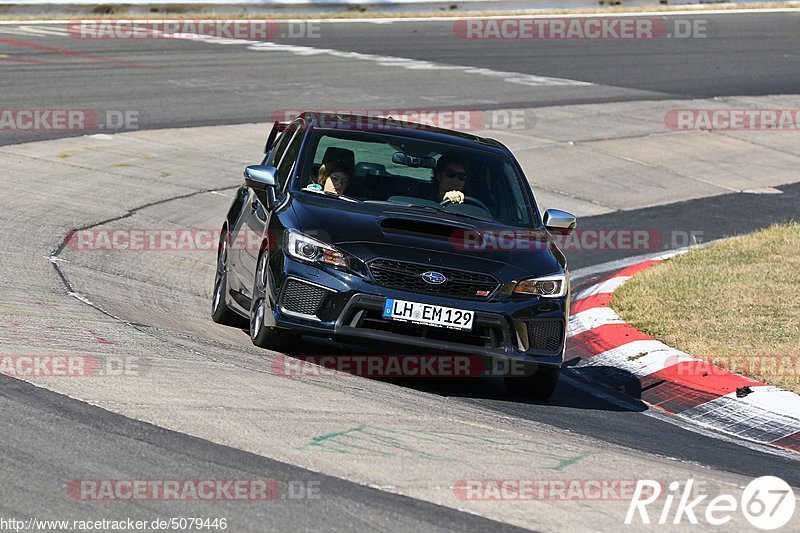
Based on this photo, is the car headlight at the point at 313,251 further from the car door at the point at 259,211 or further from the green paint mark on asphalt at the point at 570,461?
the green paint mark on asphalt at the point at 570,461

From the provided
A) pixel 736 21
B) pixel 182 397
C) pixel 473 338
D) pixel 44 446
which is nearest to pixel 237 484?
pixel 44 446

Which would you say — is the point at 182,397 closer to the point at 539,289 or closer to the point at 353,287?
the point at 353,287

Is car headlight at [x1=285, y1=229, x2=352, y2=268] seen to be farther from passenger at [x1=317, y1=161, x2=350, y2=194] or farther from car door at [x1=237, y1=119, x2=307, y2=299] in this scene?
passenger at [x1=317, y1=161, x2=350, y2=194]

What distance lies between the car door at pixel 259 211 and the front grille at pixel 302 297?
0.78 meters

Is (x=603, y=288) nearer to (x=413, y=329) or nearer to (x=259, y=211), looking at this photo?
(x=259, y=211)

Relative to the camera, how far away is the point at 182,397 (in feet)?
21.0

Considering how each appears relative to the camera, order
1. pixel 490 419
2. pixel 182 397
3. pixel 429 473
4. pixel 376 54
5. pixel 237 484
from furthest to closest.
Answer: pixel 376 54, pixel 490 419, pixel 182 397, pixel 429 473, pixel 237 484

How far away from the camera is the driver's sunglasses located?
354 inches

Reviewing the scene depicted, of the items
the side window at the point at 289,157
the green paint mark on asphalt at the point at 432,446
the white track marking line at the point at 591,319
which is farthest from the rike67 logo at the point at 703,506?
the white track marking line at the point at 591,319

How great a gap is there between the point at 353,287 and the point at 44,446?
8.45 ft

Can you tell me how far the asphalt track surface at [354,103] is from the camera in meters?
5.19

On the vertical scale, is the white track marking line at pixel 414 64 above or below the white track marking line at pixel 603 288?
above

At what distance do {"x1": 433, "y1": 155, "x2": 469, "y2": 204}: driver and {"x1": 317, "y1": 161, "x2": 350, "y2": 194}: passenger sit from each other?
0.61 metres

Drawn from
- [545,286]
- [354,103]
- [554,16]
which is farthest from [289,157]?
[554,16]
